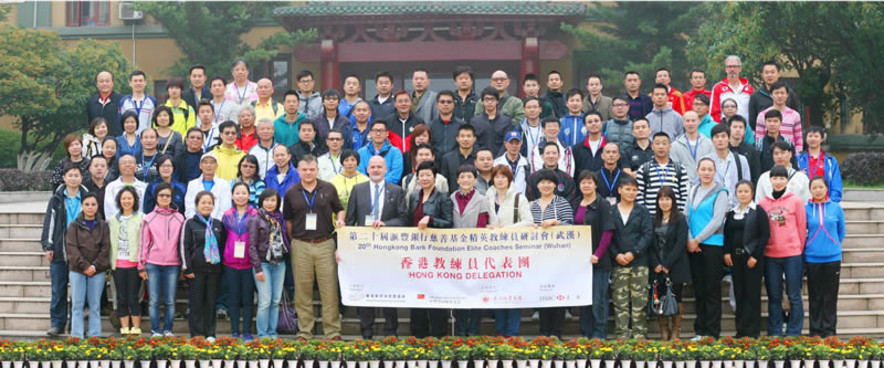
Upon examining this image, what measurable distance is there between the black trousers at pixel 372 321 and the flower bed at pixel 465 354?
0.77 metres

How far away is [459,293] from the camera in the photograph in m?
7.58

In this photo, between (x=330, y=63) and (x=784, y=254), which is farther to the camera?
(x=330, y=63)

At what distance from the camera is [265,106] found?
9.70 meters

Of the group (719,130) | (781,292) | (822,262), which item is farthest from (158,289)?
(822,262)

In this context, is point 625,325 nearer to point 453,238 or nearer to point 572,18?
point 453,238

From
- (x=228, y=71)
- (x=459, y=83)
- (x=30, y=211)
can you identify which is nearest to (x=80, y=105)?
(x=228, y=71)

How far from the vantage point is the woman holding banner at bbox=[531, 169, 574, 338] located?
756cm

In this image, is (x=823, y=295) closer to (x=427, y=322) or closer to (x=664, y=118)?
(x=664, y=118)

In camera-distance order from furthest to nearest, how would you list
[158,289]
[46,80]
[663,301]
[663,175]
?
[46,80]
[663,175]
[158,289]
[663,301]

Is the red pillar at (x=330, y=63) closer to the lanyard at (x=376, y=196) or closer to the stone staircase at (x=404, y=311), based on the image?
the stone staircase at (x=404, y=311)

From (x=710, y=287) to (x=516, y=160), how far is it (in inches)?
81.3

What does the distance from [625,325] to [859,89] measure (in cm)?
1250

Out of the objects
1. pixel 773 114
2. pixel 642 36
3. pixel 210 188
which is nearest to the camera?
pixel 210 188

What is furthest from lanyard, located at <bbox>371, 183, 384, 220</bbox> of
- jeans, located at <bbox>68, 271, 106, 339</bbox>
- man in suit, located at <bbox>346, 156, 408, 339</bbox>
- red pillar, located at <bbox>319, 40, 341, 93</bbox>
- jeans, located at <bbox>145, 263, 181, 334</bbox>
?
red pillar, located at <bbox>319, 40, 341, 93</bbox>
